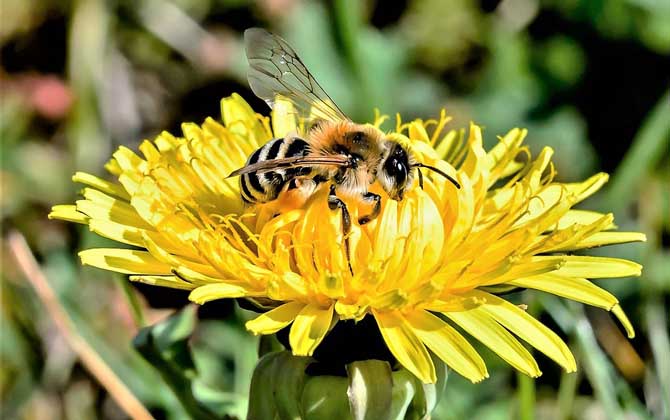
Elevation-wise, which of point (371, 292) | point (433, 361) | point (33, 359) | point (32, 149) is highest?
point (371, 292)

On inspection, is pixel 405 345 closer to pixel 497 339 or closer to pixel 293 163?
pixel 497 339

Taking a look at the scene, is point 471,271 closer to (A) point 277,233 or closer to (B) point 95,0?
(A) point 277,233

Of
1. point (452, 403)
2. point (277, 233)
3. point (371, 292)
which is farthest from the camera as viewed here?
point (452, 403)

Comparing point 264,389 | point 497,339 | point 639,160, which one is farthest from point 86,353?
point 639,160

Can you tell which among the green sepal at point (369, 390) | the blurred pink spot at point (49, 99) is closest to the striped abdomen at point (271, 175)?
the green sepal at point (369, 390)

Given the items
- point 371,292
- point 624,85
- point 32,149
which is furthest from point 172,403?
point 624,85

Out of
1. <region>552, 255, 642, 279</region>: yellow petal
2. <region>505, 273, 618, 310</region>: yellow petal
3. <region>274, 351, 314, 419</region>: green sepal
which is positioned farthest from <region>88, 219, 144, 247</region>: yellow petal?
<region>552, 255, 642, 279</region>: yellow petal
